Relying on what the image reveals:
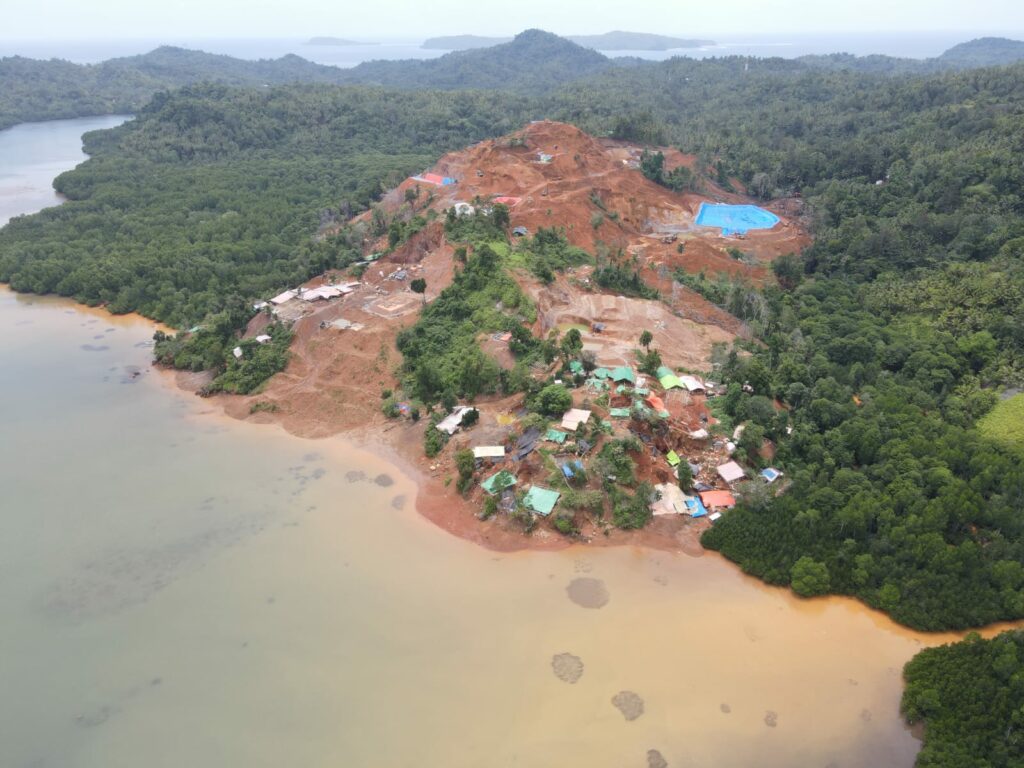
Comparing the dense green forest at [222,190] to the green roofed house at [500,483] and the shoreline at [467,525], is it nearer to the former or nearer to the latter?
the shoreline at [467,525]

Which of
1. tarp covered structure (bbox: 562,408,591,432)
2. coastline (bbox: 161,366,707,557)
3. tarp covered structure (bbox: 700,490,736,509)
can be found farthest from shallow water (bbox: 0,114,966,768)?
tarp covered structure (bbox: 562,408,591,432)

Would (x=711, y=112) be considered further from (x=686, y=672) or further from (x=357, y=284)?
(x=686, y=672)

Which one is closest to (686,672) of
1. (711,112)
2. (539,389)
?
(539,389)

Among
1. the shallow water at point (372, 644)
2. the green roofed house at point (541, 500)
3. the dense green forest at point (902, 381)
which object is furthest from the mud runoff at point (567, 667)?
the dense green forest at point (902, 381)

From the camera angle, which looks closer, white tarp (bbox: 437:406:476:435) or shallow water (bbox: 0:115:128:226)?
white tarp (bbox: 437:406:476:435)

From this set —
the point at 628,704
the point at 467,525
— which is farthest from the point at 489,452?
the point at 628,704

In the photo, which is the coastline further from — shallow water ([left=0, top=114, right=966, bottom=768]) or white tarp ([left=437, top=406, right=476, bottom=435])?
white tarp ([left=437, top=406, right=476, bottom=435])
